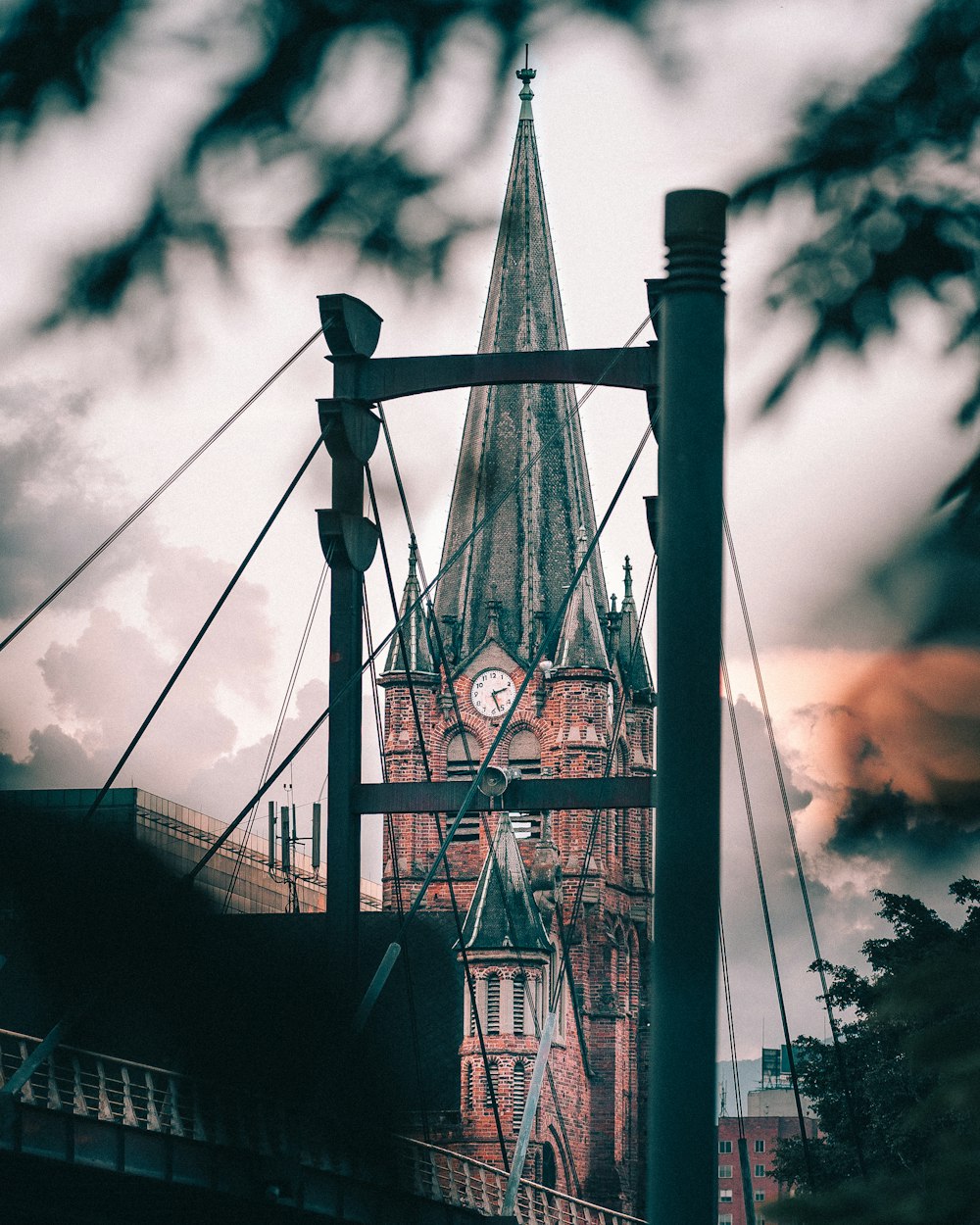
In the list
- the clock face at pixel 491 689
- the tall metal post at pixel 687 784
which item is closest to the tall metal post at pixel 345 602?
the tall metal post at pixel 687 784

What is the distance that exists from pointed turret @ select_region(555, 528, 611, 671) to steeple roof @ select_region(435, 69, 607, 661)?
32.3 inches

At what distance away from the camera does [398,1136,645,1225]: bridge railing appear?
92.4ft

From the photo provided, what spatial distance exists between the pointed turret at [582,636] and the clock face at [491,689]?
2437 mm

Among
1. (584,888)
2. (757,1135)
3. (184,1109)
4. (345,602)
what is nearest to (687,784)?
(345,602)

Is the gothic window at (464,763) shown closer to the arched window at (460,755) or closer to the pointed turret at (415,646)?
the arched window at (460,755)

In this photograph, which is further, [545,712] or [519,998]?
[545,712]

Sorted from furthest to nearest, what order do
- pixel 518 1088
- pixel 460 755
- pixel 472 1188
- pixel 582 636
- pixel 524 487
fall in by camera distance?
pixel 582 636 < pixel 460 755 < pixel 524 487 < pixel 518 1088 < pixel 472 1188

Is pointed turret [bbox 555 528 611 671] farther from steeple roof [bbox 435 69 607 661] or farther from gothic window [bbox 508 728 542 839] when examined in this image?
gothic window [bbox 508 728 542 839]

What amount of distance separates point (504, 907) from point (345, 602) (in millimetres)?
44818

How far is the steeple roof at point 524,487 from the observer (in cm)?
7081

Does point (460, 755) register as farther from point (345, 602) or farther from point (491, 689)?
point (345, 602)

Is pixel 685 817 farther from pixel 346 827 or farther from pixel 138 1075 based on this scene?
pixel 138 1075

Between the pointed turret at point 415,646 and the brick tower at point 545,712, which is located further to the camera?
the pointed turret at point 415,646

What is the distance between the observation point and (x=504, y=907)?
64.4m
